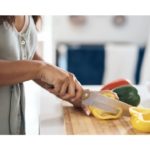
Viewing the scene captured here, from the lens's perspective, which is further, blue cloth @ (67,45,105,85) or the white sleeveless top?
blue cloth @ (67,45,105,85)

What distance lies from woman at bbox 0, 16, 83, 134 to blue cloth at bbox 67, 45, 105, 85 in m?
2.08

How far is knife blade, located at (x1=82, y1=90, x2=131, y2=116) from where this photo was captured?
2.17 ft

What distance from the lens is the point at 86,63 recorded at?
2.86 m

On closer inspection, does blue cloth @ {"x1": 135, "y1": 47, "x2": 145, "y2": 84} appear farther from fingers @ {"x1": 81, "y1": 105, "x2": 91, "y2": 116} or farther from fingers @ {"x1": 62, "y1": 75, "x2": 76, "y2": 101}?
fingers @ {"x1": 62, "y1": 75, "x2": 76, "y2": 101}

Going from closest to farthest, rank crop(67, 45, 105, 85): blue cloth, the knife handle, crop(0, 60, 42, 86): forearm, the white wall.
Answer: crop(0, 60, 42, 86): forearm, the knife handle, crop(67, 45, 105, 85): blue cloth, the white wall

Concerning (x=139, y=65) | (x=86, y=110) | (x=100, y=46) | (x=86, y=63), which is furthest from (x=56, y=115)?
(x=100, y=46)

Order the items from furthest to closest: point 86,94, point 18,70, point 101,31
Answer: point 101,31, point 86,94, point 18,70

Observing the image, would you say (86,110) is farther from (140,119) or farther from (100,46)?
(100,46)

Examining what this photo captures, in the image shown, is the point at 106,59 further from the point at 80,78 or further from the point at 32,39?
the point at 32,39

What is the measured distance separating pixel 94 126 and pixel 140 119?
10cm

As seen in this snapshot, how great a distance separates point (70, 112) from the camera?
2.47 feet

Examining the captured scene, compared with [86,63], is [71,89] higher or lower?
higher

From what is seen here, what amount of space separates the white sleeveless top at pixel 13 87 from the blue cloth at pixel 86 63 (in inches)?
83.1

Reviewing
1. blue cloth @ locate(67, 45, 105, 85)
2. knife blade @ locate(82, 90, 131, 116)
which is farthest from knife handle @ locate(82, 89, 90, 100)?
blue cloth @ locate(67, 45, 105, 85)
